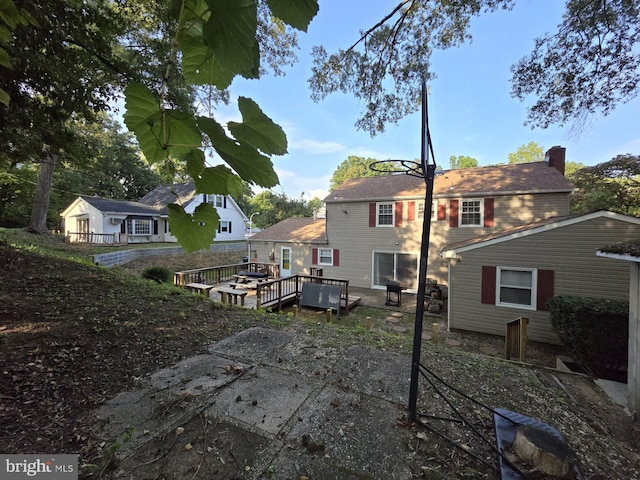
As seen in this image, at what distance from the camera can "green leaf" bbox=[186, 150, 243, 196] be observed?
591 mm

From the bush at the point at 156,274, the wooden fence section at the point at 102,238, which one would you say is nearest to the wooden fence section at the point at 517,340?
the bush at the point at 156,274

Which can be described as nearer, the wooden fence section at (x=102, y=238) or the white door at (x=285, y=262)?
the white door at (x=285, y=262)

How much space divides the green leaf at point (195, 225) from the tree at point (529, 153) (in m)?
38.9

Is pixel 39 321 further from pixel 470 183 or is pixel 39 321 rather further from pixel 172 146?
pixel 470 183

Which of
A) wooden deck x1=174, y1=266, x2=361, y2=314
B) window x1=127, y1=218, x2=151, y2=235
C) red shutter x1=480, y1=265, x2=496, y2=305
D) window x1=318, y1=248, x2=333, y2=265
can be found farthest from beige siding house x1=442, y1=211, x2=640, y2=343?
window x1=127, y1=218, x2=151, y2=235

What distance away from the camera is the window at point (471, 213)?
11.4 m

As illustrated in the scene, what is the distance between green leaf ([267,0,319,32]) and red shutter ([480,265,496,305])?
9181 mm

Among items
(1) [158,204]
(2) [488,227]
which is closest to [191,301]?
(2) [488,227]

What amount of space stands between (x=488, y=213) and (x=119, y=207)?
25.4m

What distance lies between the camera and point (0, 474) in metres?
1.66

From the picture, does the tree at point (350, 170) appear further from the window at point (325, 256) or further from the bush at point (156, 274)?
the bush at point (156, 274)

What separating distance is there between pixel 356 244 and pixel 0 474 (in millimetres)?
12572

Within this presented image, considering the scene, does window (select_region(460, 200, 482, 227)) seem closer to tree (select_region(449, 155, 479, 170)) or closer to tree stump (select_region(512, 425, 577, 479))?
tree stump (select_region(512, 425, 577, 479))

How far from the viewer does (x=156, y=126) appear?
55 cm
